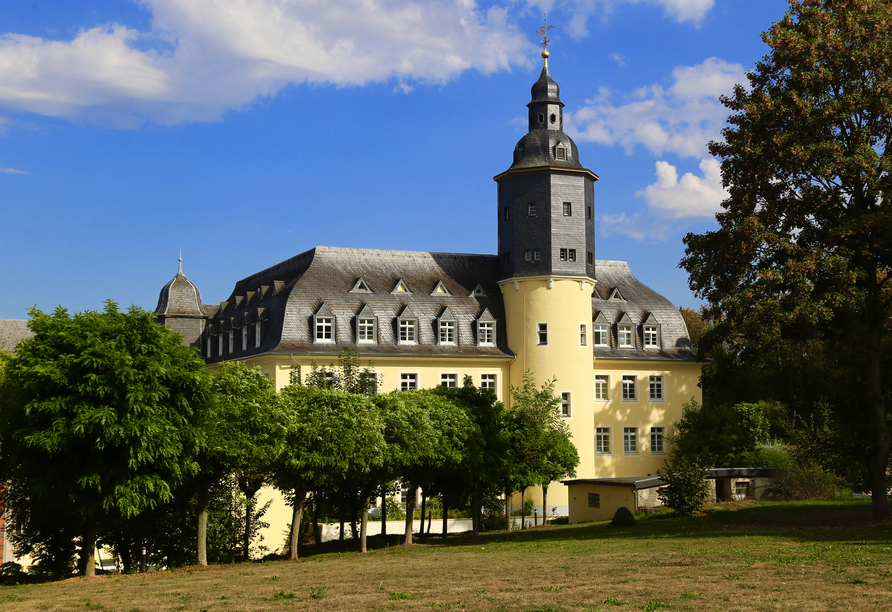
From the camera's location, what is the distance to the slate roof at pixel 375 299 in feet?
174

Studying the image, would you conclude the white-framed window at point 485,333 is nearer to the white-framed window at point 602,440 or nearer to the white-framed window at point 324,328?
the white-framed window at point 602,440

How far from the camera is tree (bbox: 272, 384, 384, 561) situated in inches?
1249

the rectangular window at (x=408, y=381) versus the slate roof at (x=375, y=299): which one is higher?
the slate roof at (x=375, y=299)

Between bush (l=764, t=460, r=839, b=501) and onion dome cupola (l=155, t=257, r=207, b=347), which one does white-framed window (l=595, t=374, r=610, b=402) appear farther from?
onion dome cupola (l=155, t=257, r=207, b=347)

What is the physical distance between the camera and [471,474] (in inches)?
1483

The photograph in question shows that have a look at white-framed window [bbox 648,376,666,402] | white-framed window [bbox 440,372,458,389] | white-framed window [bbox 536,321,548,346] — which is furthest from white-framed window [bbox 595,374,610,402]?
white-framed window [bbox 440,372,458,389]

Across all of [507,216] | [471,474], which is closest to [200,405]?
[471,474]

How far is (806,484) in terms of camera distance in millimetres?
42531

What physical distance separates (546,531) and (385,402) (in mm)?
10370

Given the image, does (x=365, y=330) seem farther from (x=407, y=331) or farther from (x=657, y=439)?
(x=657, y=439)

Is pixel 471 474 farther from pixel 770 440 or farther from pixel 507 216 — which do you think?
pixel 770 440

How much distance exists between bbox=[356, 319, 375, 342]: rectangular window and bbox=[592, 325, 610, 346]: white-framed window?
Answer: 14178 mm

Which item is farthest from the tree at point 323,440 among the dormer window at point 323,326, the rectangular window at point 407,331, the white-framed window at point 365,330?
the rectangular window at point 407,331

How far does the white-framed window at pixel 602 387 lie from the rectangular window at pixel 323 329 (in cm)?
1697
